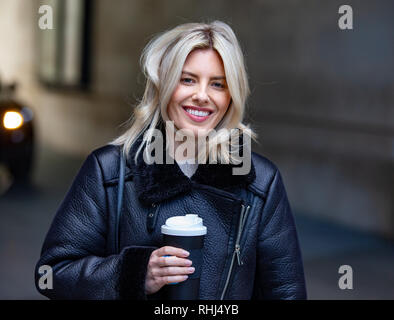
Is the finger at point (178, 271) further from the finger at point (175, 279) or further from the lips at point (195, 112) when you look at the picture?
the lips at point (195, 112)

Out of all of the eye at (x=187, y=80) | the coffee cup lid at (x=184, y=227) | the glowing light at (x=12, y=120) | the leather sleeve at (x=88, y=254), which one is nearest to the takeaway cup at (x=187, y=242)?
the coffee cup lid at (x=184, y=227)

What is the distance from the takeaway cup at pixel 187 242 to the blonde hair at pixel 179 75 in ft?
1.16

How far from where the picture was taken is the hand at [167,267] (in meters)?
2.03

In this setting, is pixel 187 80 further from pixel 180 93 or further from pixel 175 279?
pixel 175 279

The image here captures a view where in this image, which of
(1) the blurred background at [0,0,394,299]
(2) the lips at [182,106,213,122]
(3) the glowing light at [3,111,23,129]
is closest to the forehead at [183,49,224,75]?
(2) the lips at [182,106,213,122]

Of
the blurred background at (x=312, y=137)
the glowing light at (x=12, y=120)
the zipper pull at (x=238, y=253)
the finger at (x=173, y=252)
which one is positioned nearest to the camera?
the finger at (x=173, y=252)

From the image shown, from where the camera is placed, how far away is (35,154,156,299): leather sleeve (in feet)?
7.07

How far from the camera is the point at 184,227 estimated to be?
204 cm

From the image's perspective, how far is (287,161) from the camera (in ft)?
28.8

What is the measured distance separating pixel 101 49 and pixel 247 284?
1083 centimetres

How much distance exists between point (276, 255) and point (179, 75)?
670mm

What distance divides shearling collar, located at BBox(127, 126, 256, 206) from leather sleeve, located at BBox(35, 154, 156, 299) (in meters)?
0.13

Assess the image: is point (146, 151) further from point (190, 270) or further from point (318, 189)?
point (318, 189)

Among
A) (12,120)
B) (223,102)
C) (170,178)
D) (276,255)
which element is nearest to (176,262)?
(170,178)
